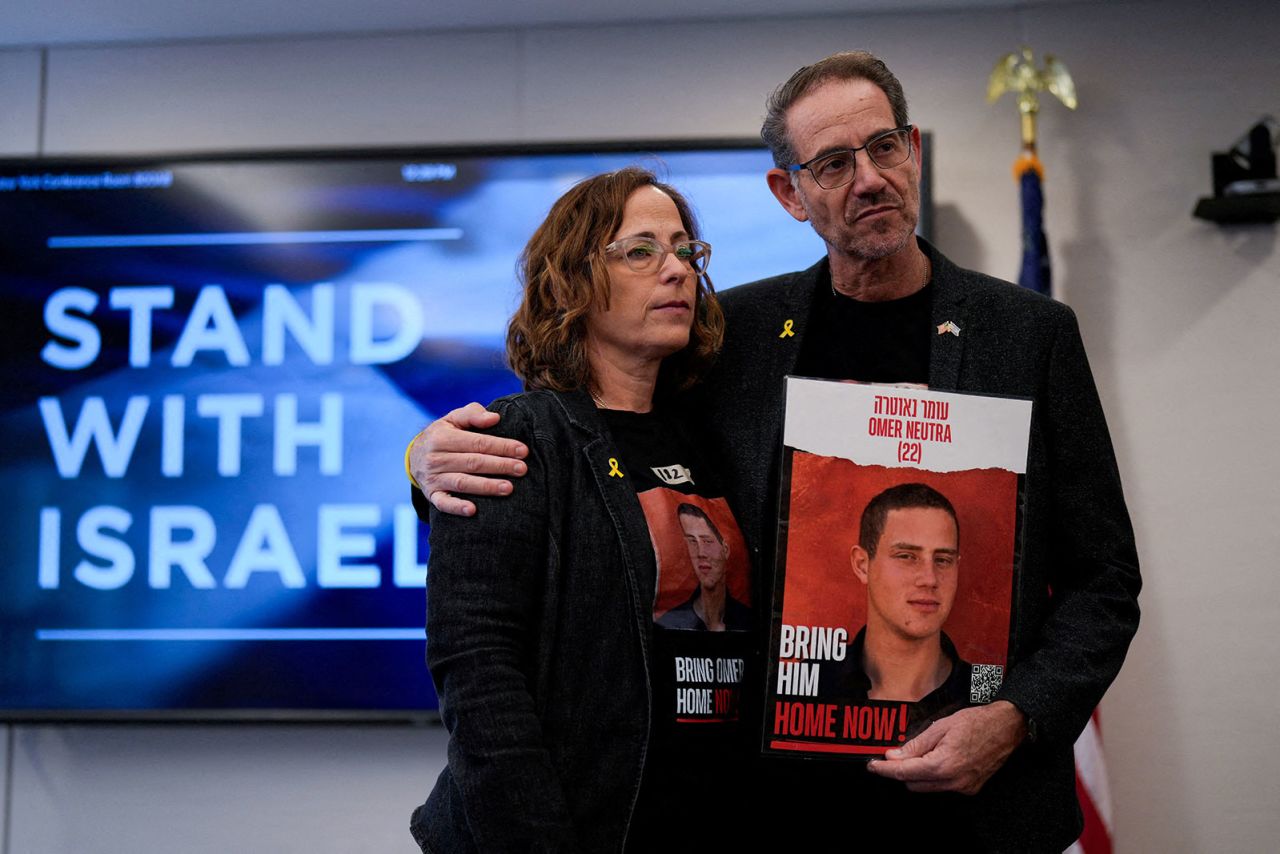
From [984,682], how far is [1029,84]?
2.02m

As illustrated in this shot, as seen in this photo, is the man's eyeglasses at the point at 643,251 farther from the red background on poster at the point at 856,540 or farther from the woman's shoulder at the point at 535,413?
the red background on poster at the point at 856,540

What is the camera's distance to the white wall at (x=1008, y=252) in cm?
280

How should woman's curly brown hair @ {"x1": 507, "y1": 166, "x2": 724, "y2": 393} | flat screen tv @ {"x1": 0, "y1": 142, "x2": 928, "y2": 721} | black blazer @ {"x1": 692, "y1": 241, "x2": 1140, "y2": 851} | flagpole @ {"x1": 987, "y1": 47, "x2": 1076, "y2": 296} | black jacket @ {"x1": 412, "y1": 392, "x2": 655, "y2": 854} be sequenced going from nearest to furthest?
1. black jacket @ {"x1": 412, "y1": 392, "x2": 655, "y2": 854}
2. black blazer @ {"x1": 692, "y1": 241, "x2": 1140, "y2": 851}
3. woman's curly brown hair @ {"x1": 507, "y1": 166, "x2": 724, "y2": 393}
4. flagpole @ {"x1": 987, "y1": 47, "x2": 1076, "y2": 296}
5. flat screen tv @ {"x1": 0, "y1": 142, "x2": 928, "y2": 721}

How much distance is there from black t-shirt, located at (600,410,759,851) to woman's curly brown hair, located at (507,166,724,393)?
0.09 metres

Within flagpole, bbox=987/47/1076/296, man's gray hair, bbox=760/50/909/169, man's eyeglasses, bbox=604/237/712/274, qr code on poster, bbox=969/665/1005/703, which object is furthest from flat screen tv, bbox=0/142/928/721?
→ qr code on poster, bbox=969/665/1005/703

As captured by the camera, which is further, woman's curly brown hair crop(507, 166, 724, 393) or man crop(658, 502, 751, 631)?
woman's curly brown hair crop(507, 166, 724, 393)

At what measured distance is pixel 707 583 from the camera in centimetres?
134

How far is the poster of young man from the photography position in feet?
4.09

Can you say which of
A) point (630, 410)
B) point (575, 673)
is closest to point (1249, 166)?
point (630, 410)

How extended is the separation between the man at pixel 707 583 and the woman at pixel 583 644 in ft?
0.04

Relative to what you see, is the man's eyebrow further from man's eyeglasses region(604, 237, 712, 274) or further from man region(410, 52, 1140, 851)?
man's eyeglasses region(604, 237, 712, 274)

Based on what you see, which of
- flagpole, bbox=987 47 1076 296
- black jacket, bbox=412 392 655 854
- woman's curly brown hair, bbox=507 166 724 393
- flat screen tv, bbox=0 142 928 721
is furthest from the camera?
flat screen tv, bbox=0 142 928 721

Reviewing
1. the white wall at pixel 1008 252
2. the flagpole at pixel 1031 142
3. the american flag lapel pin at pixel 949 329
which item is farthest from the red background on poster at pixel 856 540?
the white wall at pixel 1008 252

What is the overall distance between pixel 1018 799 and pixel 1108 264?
1998 mm
